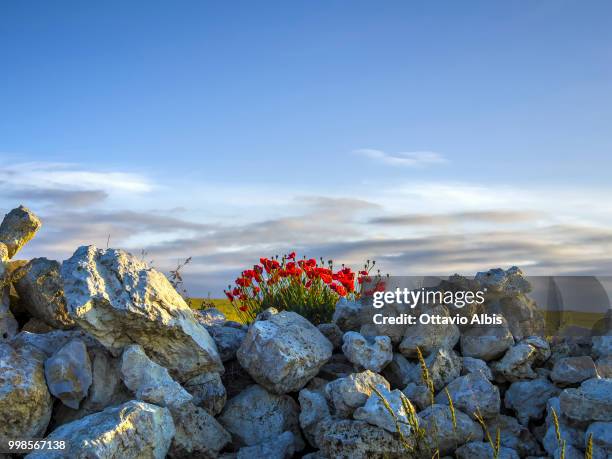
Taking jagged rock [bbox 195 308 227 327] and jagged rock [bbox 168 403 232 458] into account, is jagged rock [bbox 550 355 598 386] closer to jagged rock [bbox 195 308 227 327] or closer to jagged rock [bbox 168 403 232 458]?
jagged rock [bbox 168 403 232 458]

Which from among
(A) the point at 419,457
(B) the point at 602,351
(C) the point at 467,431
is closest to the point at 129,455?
(A) the point at 419,457

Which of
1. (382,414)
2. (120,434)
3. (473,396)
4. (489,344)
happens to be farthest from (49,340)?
(489,344)

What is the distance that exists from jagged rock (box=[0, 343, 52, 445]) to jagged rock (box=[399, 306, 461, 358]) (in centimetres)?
394

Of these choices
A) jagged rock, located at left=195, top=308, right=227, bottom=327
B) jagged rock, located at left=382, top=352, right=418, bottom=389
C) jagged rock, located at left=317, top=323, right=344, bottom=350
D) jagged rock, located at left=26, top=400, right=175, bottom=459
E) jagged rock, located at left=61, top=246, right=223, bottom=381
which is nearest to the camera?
jagged rock, located at left=26, top=400, right=175, bottom=459

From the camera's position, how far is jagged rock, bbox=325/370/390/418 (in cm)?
615

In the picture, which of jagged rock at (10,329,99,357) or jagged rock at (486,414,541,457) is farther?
jagged rock at (10,329,99,357)

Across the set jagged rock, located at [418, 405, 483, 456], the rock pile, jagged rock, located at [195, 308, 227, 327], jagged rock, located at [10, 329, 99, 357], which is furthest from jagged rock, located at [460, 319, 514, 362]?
jagged rock, located at [10, 329, 99, 357]

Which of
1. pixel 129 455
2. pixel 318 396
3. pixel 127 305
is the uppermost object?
pixel 127 305

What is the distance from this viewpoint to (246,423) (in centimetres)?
689

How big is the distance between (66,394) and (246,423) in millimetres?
1892

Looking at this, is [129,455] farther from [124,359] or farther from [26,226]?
[26,226]

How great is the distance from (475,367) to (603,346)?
73.1 inches

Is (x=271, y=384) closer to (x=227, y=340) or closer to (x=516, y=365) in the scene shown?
(x=227, y=340)

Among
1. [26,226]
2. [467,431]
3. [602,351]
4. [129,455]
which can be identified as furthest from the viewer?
[26,226]
